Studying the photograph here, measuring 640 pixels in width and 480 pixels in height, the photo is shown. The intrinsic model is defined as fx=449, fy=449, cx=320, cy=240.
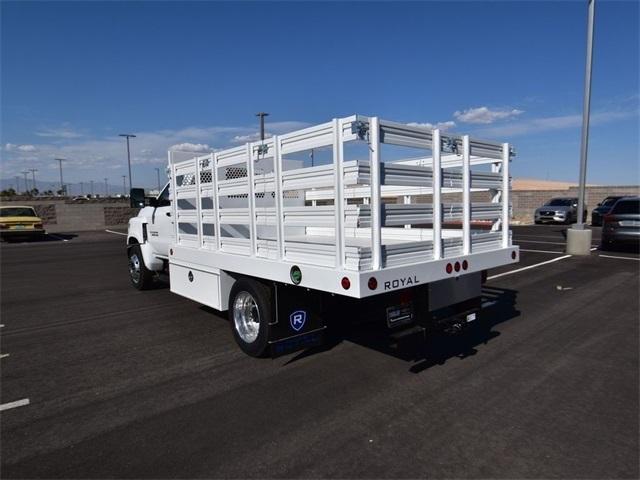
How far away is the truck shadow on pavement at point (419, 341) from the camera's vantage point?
188 inches

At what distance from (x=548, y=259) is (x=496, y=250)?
27.6ft

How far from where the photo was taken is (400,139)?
12.7 ft

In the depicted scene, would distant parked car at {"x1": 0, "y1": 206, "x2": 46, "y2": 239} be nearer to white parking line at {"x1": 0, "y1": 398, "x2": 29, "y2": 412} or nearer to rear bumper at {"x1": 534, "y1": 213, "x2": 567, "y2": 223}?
white parking line at {"x1": 0, "y1": 398, "x2": 29, "y2": 412}

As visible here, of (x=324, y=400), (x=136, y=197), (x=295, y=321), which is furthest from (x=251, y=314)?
(x=136, y=197)

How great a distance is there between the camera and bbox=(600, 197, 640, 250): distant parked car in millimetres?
12391

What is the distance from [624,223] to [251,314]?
39.5 feet

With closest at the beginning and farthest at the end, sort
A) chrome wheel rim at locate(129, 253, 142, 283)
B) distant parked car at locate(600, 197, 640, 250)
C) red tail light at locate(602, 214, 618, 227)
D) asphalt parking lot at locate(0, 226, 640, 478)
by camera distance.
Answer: asphalt parking lot at locate(0, 226, 640, 478) < chrome wheel rim at locate(129, 253, 142, 283) < distant parked car at locate(600, 197, 640, 250) < red tail light at locate(602, 214, 618, 227)

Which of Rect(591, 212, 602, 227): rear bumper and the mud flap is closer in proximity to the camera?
the mud flap

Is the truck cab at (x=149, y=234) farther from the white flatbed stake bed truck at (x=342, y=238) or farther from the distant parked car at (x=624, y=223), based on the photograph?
the distant parked car at (x=624, y=223)

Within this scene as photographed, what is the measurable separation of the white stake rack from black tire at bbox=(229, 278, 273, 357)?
0.62 feet

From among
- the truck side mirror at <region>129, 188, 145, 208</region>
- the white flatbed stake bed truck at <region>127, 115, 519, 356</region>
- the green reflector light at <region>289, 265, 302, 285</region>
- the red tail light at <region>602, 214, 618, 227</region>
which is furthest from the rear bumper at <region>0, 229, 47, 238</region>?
the red tail light at <region>602, 214, 618, 227</region>

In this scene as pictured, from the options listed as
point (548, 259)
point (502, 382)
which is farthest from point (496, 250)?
point (548, 259)

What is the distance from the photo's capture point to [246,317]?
5102 mm

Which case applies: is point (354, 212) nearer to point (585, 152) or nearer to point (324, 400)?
point (324, 400)
